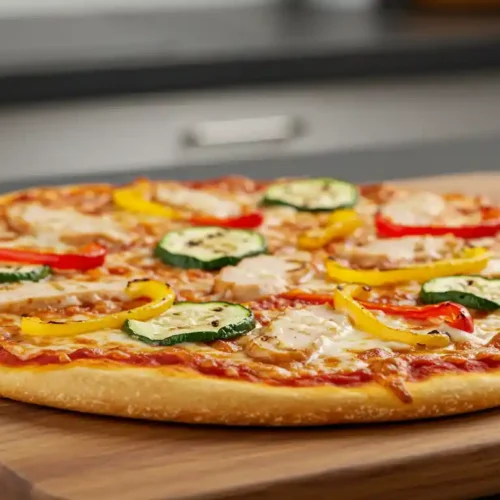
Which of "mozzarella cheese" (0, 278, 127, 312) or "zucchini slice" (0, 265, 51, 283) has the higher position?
"zucchini slice" (0, 265, 51, 283)

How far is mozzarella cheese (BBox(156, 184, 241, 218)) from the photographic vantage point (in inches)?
88.3

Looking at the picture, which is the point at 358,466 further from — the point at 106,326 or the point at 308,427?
the point at 106,326

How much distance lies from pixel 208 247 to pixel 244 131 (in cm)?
127

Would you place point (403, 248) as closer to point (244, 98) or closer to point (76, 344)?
point (76, 344)

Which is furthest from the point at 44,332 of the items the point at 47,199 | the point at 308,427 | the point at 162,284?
the point at 47,199

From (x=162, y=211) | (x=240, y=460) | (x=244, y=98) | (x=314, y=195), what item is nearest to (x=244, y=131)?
(x=244, y=98)

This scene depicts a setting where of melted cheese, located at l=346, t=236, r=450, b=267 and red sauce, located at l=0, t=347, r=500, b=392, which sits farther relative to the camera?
melted cheese, located at l=346, t=236, r=450, b=267

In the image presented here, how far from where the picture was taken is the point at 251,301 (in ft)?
5.86

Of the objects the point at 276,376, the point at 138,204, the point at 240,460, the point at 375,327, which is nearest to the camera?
the point at 240,460

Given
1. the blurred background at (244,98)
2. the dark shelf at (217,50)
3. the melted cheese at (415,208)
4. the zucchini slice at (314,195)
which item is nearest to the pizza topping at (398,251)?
the melted cheese at (415,208)

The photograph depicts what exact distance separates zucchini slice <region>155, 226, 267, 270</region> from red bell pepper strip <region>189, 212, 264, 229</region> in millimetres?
66

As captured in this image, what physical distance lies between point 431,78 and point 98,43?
881 mm

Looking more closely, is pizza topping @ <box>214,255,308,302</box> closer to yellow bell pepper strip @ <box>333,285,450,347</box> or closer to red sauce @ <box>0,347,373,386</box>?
yellow bell pepper strip @ <box>333,285,450,347</box>

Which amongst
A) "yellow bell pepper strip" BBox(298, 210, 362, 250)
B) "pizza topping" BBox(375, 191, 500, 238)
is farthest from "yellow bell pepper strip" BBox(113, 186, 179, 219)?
"pizza topping" BBox(375, 191, 500, 238)
